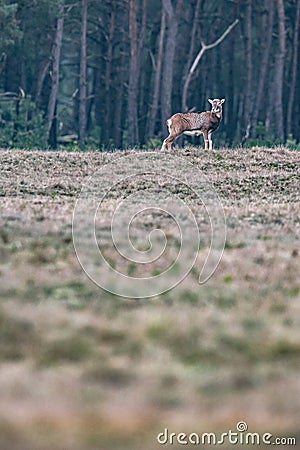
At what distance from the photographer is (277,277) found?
12281mm

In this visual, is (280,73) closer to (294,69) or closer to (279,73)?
(279,73)

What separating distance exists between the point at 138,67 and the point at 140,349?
38996mm

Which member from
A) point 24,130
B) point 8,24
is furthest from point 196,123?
point 24,130

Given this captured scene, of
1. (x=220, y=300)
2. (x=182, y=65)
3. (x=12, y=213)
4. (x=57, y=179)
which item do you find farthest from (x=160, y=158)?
(x=182, y=65)

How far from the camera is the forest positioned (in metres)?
42.4

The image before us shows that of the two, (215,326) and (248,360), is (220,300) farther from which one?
(248,360)

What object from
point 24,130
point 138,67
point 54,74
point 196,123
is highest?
point 138,67

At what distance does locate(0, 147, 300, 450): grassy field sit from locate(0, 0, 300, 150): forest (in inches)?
1025

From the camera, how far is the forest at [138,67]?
42.4 m

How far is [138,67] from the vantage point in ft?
156

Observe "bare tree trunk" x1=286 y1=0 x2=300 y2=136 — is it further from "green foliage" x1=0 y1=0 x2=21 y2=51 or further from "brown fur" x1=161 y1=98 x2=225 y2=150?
"brown fur" x1=161 y1=98 x2=225 y2=150

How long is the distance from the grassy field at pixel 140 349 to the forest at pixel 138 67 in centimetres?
2604

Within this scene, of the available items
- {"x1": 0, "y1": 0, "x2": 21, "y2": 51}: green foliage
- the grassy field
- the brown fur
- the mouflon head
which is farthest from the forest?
the grassy field

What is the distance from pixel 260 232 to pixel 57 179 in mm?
8435
